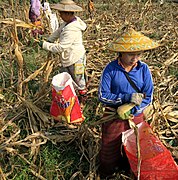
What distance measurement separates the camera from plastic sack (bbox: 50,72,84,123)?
274cm

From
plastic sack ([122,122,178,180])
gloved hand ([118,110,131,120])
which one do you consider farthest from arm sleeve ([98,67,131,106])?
plastic sack ([122,122,178,180])

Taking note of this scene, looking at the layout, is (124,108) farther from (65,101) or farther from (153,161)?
(65,101)

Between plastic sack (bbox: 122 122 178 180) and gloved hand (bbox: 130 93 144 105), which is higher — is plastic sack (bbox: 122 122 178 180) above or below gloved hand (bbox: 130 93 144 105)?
below

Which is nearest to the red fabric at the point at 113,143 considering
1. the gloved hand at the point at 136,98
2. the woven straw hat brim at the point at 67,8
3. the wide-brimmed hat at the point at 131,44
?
the gloved hand at the point at 136,98

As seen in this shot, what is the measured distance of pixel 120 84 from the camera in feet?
6.92

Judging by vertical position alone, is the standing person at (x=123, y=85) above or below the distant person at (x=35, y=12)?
above

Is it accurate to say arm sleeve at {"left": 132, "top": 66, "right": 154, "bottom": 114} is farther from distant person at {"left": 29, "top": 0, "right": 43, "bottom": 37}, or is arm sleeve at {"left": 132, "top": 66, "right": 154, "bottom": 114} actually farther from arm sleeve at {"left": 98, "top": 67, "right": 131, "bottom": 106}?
distant person at {"left": 29, "top": 0, "right": 43, "bottom": 37}

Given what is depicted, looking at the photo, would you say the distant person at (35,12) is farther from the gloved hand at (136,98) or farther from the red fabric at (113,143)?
the gloved hand at (136,98)

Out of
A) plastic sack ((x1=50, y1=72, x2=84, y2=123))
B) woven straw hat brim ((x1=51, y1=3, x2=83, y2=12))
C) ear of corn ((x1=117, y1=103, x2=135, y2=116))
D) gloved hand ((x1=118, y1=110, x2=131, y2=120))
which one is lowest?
plastic sack ((x1=50, y1=72, x2=84, y2=123))

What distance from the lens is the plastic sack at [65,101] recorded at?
8.98ft

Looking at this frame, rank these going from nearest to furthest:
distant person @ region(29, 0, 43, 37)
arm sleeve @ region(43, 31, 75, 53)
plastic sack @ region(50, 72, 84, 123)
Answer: plastic sack @ region(50, 72, 84, 123)
arm sleeve @ region(43, 31, 75, 53)
distant person @ region(29, 0, 43, 37)

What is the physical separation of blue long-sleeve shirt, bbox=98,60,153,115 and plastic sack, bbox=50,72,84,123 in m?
0.67

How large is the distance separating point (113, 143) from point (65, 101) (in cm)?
71

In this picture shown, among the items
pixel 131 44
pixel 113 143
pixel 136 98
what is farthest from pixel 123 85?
pixel 113 143
